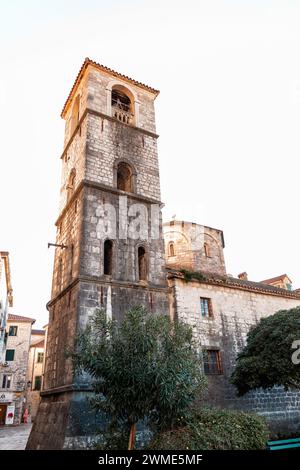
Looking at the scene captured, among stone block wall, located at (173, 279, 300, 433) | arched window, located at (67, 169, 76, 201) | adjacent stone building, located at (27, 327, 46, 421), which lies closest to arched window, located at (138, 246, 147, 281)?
stone block wall, located at (173, 279, 300, 433)

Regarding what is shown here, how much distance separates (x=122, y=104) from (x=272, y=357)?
44.4ft

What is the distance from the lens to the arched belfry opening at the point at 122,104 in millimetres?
16500

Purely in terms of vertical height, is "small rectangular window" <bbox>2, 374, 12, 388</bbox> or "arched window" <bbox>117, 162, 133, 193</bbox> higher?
"arched window" <bbox>117, 162, 133, 193</bbox>

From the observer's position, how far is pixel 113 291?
38.7 ft

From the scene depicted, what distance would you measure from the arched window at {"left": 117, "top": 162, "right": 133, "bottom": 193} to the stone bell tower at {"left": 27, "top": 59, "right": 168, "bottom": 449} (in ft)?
0.15

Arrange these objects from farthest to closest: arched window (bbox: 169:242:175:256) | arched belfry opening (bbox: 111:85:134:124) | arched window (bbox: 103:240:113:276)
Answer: arched window (bbox: 169:242:175:256)
arched belfry opening (bbox: 111:85:134:124)
arched window (bbox: 103:240:113:276)

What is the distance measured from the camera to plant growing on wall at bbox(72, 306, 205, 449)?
6.52 m

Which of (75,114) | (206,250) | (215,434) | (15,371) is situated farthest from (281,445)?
(15,371)

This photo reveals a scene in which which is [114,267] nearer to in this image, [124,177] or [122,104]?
[124,177]

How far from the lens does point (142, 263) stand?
13.6 metres

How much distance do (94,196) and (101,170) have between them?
1429 mm

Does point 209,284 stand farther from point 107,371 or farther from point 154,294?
point 107,371

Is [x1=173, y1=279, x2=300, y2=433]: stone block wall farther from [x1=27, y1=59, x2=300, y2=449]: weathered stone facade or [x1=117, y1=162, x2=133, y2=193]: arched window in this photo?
[x1=117, y1=162, x2=133, y2=193]: arched window
